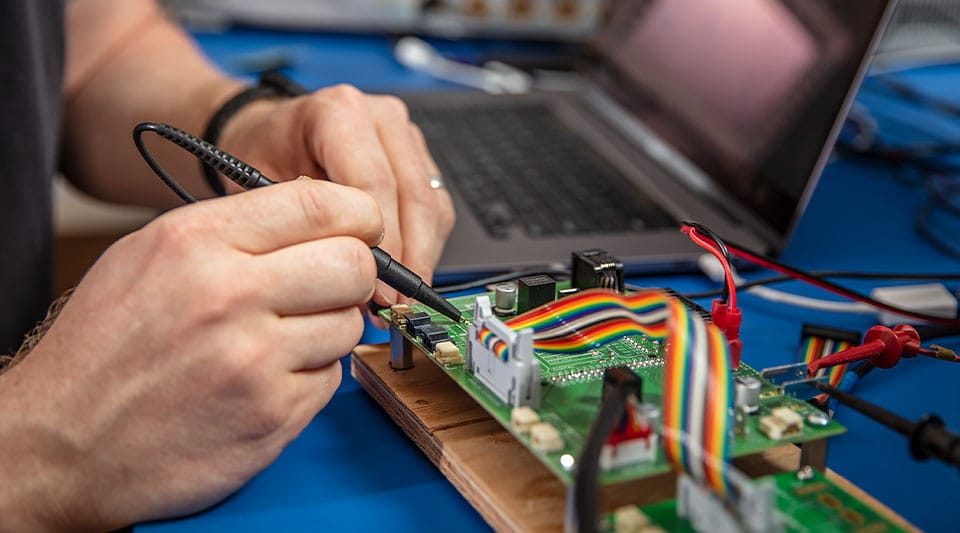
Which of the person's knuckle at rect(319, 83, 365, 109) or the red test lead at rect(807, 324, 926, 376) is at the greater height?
the person's knuckle at rect(319, 83, 365, 109)

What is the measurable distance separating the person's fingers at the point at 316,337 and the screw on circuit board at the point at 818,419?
0.97 ft

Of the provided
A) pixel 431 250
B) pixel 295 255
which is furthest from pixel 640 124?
pixel 295 255

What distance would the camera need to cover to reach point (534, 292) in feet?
2.20

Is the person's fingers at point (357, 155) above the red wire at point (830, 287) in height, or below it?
above

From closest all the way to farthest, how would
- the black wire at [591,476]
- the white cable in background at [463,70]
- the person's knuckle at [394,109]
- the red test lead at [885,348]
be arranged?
the black wire at [591,476] → the red test lead at [885,348] → the person's knuckle at [394,109] → the white cable in background at [463,70]

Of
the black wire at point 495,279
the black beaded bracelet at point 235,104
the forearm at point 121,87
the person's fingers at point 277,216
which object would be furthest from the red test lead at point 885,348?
the forearm at point 121,87

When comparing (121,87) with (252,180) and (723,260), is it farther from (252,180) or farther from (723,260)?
(723,260)

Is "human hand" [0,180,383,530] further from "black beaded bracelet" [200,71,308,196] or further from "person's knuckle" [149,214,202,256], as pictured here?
"black beaded bracelet" [200,71,308,196]

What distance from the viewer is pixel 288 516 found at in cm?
57

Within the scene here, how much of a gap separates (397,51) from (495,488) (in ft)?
4.56

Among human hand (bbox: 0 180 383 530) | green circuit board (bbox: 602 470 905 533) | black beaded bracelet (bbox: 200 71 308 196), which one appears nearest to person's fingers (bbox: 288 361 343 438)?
human hand (bbox: 0 180 383 530)

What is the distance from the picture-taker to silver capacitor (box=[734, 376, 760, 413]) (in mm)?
551

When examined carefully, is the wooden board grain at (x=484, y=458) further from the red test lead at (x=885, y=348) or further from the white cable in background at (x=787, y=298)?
the white cable in background at (x=787, y=298)

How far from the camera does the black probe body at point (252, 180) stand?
0.62 metres
